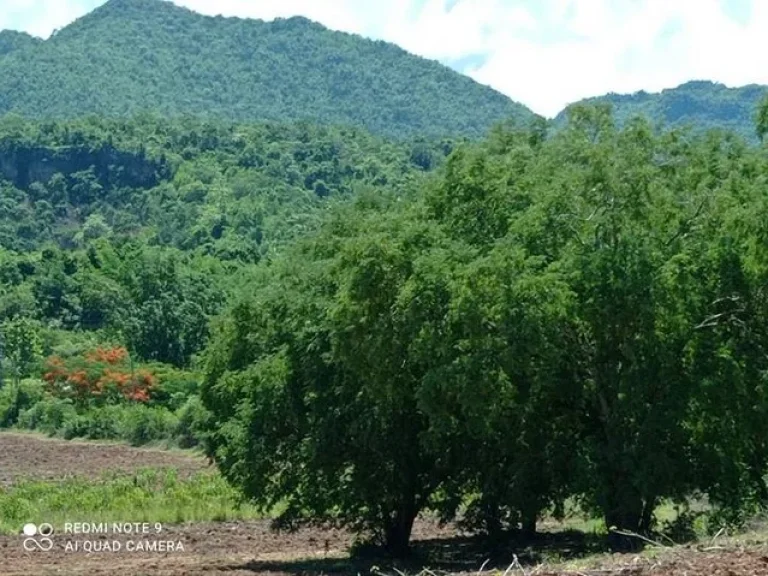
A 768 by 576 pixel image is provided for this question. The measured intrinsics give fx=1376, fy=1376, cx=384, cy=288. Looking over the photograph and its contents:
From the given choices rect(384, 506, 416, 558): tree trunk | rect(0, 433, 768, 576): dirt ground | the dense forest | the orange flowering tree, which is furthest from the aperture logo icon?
the orange flowering tree

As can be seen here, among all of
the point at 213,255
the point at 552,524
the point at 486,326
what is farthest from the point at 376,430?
the point at 213,255

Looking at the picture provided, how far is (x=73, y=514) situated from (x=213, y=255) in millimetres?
102002

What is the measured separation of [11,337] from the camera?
88.7 metres

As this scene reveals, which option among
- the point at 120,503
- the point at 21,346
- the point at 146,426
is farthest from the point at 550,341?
the point at 21,346

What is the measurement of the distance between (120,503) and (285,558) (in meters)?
9.91

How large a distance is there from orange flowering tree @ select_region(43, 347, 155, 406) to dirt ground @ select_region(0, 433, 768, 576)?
44.1 m

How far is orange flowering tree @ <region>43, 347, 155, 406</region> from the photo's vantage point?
76938mm

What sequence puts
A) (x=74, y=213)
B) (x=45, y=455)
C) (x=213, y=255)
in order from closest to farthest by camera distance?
1. (x=45, y=455)
2. (x=213, y=255)
3. (x=74, y=213)

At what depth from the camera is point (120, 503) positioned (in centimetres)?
3566

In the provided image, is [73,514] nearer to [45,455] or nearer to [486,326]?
[486,326]

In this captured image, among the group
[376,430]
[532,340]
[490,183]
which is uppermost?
[490,183]

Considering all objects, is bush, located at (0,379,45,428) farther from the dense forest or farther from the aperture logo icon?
the aperture logo icon

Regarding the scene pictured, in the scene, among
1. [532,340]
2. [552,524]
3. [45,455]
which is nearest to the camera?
[532,340]

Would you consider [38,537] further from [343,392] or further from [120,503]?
[343,392]
